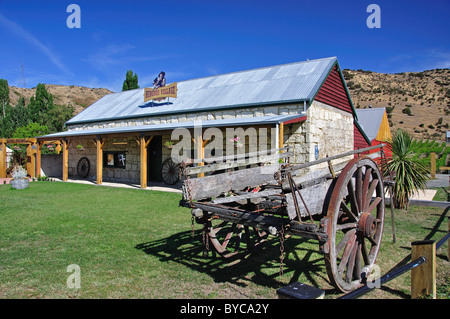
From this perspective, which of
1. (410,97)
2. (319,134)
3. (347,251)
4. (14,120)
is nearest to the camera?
(347,251)

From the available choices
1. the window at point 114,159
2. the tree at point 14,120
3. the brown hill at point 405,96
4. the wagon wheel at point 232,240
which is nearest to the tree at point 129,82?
the tree at point 14,120

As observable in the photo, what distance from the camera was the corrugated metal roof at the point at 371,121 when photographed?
74.7ft

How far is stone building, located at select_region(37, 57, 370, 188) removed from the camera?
1145 centimetres

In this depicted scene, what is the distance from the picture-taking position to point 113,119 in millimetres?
17656

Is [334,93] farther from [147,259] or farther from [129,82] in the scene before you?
[129,82]

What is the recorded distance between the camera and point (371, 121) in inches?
944

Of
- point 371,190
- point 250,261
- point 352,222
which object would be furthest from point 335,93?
point 352,222

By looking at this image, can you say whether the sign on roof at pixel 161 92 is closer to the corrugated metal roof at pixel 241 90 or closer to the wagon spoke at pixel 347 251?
the corrugated metal roof at pixel 241 90

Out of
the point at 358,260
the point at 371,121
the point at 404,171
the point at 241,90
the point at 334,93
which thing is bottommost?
the point at 358,260

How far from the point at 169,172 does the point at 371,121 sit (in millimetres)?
16768

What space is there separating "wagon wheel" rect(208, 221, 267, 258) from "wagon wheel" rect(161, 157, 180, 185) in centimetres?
860

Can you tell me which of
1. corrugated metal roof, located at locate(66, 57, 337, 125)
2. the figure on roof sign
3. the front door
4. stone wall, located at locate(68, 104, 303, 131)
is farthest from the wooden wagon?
the figure on roof sign

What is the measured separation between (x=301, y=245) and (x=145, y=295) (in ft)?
9.90

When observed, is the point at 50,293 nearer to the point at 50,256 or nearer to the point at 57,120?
the point at 50,256
